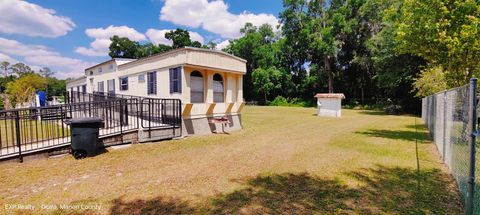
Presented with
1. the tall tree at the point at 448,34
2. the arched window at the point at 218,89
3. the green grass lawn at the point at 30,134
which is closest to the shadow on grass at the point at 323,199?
the green grass lawn at the point at 30,134

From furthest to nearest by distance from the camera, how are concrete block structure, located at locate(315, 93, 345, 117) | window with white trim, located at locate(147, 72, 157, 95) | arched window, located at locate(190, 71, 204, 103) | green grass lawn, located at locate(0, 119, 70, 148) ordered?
concrete block structure, located at locate(315, 93, 345, 117)
window with white trim, located at locate(147, 72, 157, 95)
arched window, located at locate(190, 71, 204, 103)
green grass lawn, located at locate(0, 119, 70, 148)

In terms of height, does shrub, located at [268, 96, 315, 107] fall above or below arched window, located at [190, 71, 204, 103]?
below

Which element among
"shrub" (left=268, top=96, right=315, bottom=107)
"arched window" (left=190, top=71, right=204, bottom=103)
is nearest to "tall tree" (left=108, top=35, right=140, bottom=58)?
"shrub" (left=268, top=96, right=315, bottom=107)

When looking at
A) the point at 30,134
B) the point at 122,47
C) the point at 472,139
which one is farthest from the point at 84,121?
the point at 122,47

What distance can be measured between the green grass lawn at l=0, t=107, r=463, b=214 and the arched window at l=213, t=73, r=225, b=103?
14.5 ft

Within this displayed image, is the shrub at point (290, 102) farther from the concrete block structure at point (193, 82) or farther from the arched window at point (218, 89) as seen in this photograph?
the arched window at point (218, 89)

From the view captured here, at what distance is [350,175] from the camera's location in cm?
497

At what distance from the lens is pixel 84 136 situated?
256 inches

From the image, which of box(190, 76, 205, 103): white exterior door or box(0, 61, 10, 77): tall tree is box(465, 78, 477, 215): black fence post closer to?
box(190, 76, 205, 103): white exterior door

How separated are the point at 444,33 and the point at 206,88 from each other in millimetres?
8758

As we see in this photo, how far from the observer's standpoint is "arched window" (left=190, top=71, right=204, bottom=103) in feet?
34.5

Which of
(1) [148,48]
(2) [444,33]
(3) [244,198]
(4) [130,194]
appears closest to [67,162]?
(4) [130,194]

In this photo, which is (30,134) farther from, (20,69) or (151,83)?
(20,69)

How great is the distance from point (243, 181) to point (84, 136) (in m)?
4.65
